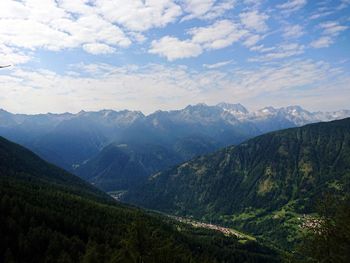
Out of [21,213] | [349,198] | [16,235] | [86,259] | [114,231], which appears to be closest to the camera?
[349,198]

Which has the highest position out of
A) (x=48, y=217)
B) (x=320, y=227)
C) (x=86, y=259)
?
(x=320, y=227)

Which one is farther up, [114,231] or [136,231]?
[136,231]

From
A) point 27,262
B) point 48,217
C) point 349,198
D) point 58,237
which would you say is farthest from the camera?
point 48,217

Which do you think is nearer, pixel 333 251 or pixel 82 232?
pixel 333 251

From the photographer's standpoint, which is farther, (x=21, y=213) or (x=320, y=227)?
(x=21, y=213)

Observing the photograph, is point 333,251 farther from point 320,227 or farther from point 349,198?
point 349,198

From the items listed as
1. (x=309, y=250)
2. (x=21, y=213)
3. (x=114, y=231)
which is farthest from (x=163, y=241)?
(x=114, y=231)

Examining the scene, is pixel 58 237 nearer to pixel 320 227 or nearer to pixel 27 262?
pixel 27 262

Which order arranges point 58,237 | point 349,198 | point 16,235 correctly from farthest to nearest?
point 58,237, point 16,235, point 349,198

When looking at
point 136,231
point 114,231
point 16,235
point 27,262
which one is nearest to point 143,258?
point 136,231
